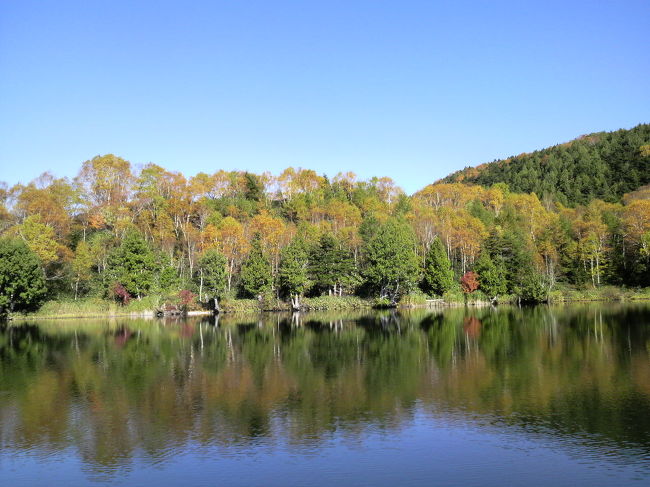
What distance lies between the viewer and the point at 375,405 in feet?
63.1

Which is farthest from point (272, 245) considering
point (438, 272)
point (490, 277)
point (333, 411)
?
point (333, 411)

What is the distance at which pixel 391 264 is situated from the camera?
6425cm

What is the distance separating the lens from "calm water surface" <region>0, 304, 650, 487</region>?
13.5 metres

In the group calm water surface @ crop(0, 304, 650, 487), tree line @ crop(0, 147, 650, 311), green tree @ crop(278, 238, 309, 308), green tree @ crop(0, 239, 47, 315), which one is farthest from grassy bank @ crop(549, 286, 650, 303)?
green tree @ crop(0, 239, 47, 315)

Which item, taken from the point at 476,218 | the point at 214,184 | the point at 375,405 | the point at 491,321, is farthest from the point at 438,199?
the point at 375,405

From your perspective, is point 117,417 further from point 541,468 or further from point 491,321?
point 491,321

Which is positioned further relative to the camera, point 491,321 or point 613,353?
point 491,321

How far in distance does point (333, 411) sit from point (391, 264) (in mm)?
46438

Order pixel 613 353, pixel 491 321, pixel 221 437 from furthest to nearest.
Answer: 1. pixel 491 321
2. pixel 613 353
3. pixel 221 437

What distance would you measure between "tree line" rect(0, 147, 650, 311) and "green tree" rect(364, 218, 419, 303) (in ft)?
0.47

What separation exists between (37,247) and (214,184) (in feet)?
111

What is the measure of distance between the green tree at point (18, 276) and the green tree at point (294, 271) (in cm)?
2426

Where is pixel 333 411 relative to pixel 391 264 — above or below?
below

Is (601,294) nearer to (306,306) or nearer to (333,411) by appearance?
(306,306)
